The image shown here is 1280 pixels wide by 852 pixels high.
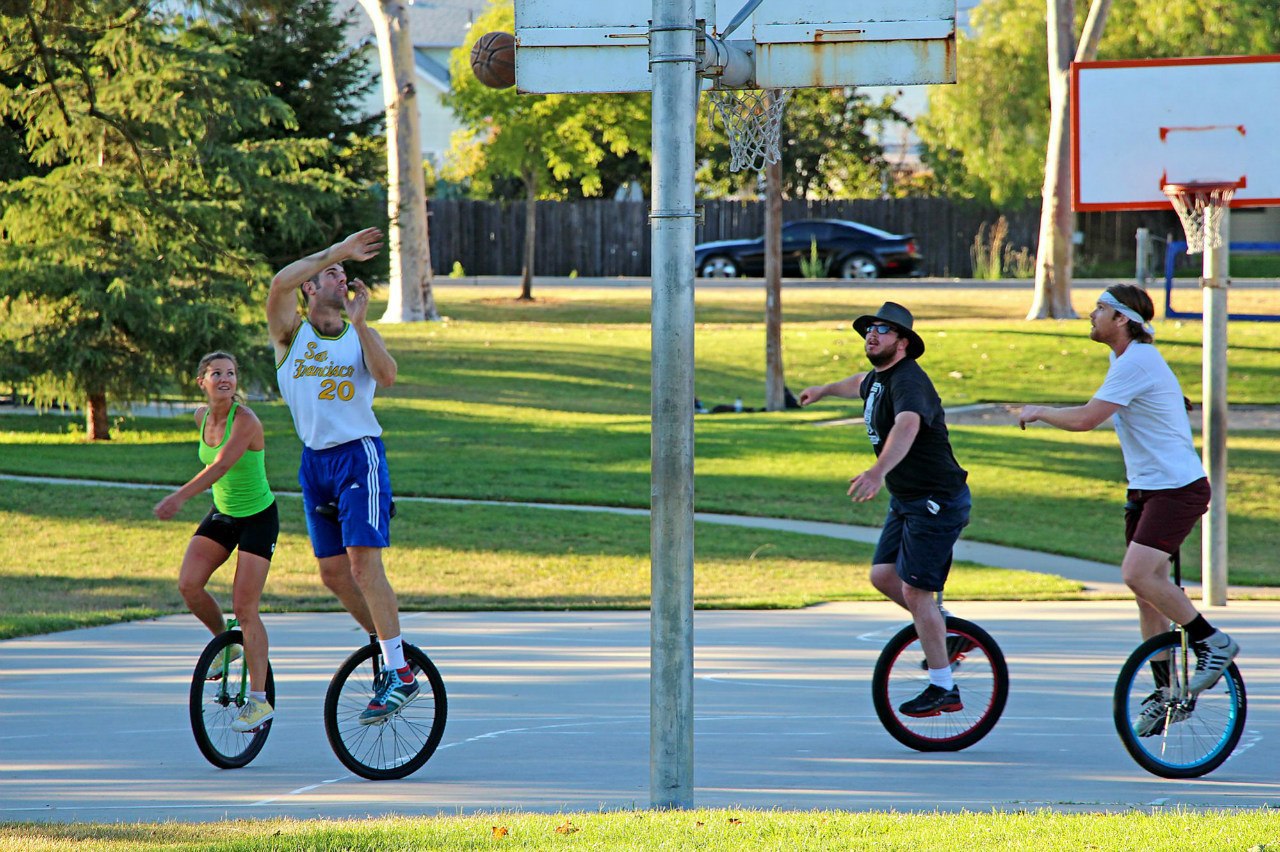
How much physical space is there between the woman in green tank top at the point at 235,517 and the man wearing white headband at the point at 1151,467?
11.5ft

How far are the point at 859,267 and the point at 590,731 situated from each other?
40.6m

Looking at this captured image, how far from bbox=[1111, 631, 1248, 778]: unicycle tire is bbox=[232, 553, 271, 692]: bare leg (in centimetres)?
384

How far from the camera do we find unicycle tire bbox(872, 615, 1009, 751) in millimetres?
7652

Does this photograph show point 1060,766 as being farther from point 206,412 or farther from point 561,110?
point 561,110

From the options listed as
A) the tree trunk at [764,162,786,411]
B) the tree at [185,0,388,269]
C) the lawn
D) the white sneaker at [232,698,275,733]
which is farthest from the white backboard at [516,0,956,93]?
the tree at [185,0,388,269]

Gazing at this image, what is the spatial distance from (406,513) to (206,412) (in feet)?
32.7

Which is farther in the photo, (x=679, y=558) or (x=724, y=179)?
(x=724, y=179)

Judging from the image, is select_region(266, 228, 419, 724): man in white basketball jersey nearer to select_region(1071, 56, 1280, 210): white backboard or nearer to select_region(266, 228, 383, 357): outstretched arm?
select_region(266, 228, 383, 357): outstretched arm

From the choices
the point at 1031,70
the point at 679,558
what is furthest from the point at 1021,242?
the point at 679,558

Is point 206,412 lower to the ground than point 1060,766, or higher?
higher

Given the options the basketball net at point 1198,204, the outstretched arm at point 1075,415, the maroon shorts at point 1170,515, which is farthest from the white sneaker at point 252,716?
the basketball net at point 1198,204

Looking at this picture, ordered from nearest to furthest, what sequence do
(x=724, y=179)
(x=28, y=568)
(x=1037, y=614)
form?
(x=1037, y=614)
(x=28, y=568)
(x=724, y=179)

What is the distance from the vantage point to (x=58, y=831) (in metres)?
5.80

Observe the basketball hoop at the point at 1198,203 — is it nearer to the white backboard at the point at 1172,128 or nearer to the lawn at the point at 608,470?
the white backboard at the point at 1172,128
